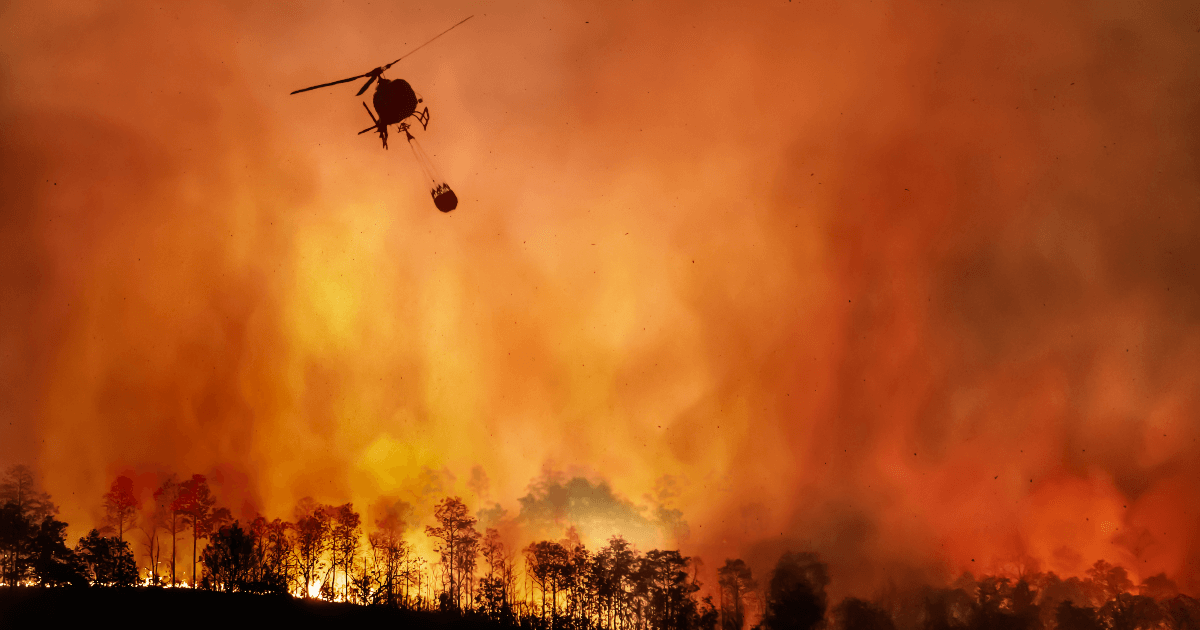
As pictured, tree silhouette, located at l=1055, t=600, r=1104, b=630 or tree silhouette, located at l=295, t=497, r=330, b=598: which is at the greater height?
tree silhouette, located at l=295, t=497, r=330, b=598

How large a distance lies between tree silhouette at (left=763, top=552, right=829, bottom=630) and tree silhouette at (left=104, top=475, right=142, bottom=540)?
6800cm

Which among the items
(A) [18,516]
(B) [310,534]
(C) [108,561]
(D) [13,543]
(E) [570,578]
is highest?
(A) [18,516]

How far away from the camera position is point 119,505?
78688mm

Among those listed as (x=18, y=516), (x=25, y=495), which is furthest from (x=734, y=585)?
(x=25, y=495)

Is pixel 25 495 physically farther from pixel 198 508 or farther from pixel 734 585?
pixel 734 585

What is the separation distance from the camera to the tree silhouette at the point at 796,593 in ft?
252

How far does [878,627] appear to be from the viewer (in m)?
79.3

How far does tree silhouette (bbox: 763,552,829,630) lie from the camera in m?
76.7

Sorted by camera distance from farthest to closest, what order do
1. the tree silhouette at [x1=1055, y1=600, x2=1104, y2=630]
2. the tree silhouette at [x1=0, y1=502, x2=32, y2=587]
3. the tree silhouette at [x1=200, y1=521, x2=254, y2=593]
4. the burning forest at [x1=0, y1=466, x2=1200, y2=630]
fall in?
the tree silhouette at [x1=1055, y1=600, x2=1104, y2=630], the burning forest at [x1=0, y1=466, x2=1200, y2=630], the tree silhouette at [x1=200, y1=521, x2=254, y2=593], the tree silhouette at [x1=0, y1=502, x2=32, y2=587]

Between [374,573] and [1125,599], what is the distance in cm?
8049

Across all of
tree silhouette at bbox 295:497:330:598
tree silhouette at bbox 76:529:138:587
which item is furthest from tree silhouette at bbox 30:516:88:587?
tree silhouette at bbox 295:497:330:598

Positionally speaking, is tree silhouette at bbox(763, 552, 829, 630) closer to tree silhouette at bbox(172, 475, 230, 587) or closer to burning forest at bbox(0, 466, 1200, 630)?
burning forest at bbox(0, 466, 1200, 630)

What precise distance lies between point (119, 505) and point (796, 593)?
71533 mm

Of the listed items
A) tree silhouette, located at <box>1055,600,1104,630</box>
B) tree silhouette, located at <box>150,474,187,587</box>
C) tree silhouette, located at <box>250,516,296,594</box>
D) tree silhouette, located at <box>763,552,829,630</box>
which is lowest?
tree silhouette, located at <box>1055,600,1104,630</box>
